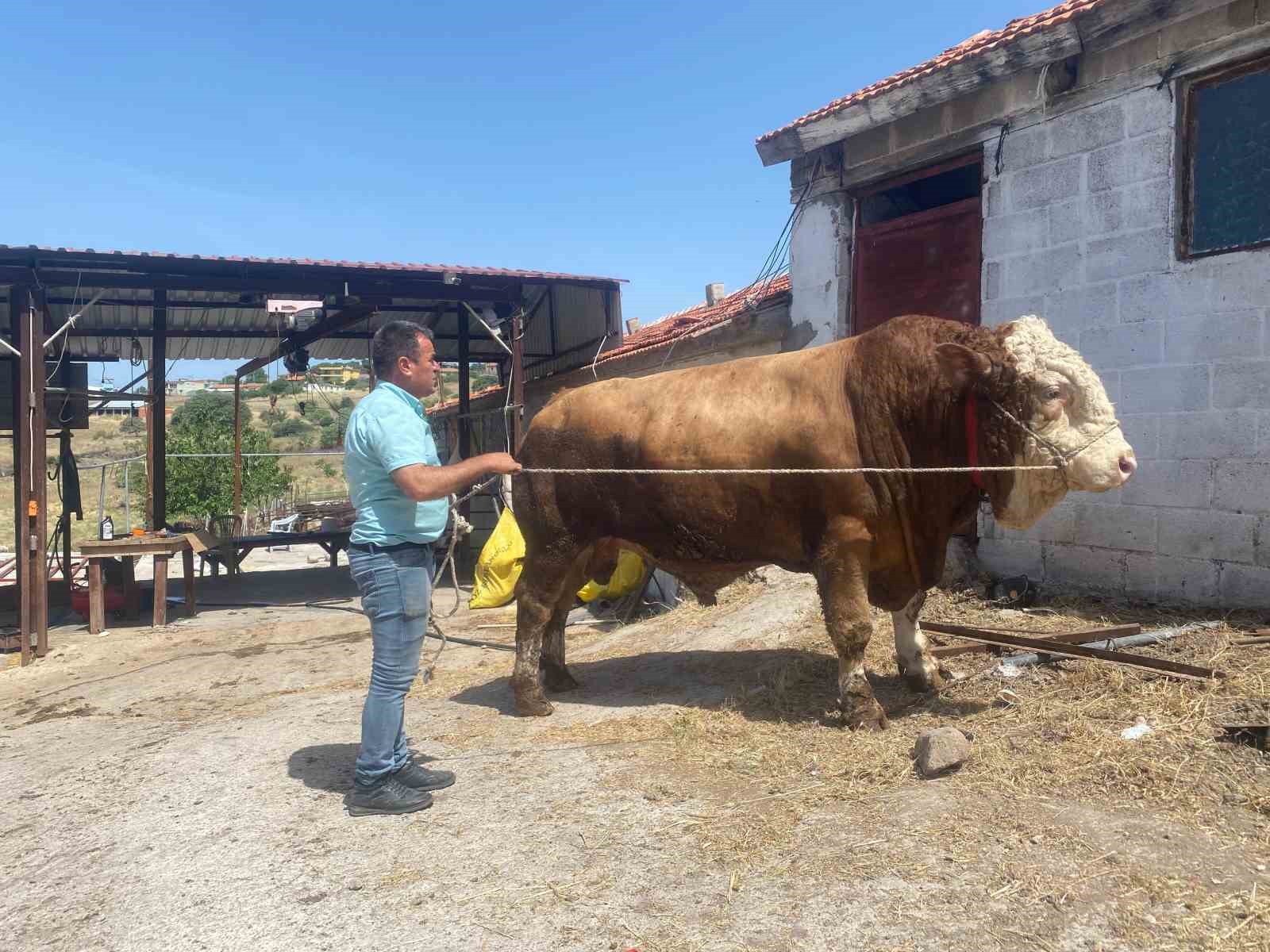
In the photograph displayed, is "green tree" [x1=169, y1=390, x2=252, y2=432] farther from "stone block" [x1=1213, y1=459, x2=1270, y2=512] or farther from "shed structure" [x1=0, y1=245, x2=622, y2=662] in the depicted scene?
"stone block" [x1=1213, y1=459, x2=1270, y2=512]

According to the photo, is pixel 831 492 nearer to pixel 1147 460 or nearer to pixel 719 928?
pixel 719 928

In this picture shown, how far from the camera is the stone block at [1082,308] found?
18.7 ft

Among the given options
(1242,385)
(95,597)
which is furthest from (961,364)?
(95,597)

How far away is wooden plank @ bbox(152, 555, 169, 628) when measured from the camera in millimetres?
8945

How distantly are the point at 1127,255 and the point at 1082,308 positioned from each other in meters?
0.43

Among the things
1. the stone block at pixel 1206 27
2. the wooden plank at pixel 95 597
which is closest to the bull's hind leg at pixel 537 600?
the stone block at pixel 1206 27

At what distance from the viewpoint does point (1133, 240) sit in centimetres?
555

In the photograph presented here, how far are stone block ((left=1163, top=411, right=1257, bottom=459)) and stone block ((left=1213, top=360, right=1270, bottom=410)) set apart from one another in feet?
0.20

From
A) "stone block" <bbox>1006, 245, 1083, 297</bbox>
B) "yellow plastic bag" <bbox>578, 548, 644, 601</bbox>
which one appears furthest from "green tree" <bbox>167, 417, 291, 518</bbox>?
"stone block" <bbox>1006, 245, 1083, 297</bbox>

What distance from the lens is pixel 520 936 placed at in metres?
2.44

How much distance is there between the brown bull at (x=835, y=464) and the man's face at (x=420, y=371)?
126cm

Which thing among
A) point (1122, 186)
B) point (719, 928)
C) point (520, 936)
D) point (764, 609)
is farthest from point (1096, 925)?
point (1122, 186)

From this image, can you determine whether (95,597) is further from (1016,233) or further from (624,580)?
(1016,233)

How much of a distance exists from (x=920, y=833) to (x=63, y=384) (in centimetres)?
A: 1210
